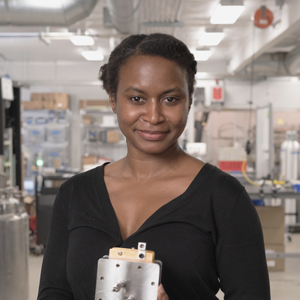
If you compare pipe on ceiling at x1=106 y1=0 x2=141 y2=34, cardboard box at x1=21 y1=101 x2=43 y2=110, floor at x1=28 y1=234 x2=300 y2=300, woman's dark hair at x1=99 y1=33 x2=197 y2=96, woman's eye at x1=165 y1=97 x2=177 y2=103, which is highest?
pipe on ceiling at x1=106 y1=0 x2=141 y2=34

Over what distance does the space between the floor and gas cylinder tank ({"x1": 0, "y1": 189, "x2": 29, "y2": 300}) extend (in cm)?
62

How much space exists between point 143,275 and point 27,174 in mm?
8837

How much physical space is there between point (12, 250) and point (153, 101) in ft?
9.17

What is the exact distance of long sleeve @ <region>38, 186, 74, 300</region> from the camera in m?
1.07

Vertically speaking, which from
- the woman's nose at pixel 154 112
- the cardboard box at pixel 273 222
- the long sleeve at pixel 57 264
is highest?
the woman's nose at pixel 154 112

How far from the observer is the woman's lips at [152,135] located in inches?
39.3

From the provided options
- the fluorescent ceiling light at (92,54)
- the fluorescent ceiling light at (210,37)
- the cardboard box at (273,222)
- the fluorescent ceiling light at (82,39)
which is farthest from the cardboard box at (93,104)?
the cardboard box at (273,222)

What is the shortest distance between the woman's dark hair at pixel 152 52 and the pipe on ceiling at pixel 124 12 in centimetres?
264

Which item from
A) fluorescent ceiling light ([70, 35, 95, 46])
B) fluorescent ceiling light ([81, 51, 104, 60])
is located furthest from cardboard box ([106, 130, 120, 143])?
fluorescent ceiling light ([70, 35, 95, 46])

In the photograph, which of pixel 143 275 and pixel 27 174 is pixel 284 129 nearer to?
pixel 27 174

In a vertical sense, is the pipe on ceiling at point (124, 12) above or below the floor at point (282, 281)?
above

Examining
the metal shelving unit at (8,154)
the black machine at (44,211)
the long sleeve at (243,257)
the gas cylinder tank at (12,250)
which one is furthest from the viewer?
the metal shelving unit at (8,154)

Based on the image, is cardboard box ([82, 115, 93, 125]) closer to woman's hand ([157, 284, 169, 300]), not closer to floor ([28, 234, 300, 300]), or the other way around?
floor ([28, 234, 300, 300])

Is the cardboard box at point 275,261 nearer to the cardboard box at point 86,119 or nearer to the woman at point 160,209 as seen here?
the woman at point 160,209
